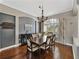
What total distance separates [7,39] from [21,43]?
1991 mm


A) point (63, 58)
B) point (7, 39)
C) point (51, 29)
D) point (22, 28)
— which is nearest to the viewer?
point (63, 58)

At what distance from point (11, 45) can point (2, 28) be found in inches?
62.2

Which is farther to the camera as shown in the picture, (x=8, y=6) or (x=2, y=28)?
(x=8, y=6)

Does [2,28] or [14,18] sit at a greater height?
[14,18]

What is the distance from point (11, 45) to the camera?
7836 millimetres

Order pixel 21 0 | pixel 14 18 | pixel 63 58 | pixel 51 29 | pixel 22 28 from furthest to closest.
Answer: pixel 51 29 → pixel 22 28 → pixel 14 18 → pixel 21 0 → pixel 63 58

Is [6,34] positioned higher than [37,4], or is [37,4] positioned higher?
[37,4]

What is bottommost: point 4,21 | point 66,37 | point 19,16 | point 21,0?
point 66,37

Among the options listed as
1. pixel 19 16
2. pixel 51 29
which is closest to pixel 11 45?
pixel 19 16

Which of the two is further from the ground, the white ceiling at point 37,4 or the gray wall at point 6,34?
the white ceiling at point 37,4

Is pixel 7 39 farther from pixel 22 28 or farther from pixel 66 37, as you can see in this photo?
pixel 66 37

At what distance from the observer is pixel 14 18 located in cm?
834

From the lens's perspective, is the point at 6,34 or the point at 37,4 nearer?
the point at 6,34

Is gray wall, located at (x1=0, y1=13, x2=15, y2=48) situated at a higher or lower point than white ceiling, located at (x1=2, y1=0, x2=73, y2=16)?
lower
